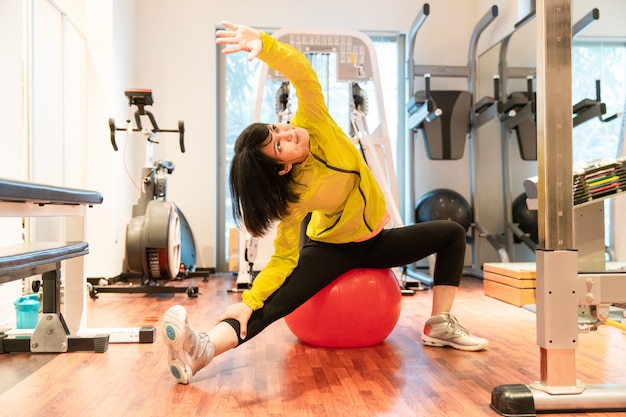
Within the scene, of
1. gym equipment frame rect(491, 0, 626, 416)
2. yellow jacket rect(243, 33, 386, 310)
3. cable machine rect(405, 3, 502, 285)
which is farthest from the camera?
cable machine rect(405, 3, 502, 285)

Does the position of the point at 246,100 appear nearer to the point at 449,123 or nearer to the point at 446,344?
the point at 449,123

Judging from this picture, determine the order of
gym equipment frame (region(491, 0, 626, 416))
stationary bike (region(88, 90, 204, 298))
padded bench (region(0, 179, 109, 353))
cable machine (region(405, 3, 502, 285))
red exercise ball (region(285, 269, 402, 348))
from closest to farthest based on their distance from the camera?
1. gym equipment frame (region(491, 0, 626, 416))
2. padded bench (region(0, 179, 109, 353))
3. red exercise ball (region(285, 269, 402, 348))
4. stationary bike (region(88, 90, 204, 298))
5. cable machine (region(405, 3, 502, 285))

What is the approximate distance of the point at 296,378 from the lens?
177 centimetres

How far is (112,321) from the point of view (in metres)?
2.78

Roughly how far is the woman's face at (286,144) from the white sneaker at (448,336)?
92cm

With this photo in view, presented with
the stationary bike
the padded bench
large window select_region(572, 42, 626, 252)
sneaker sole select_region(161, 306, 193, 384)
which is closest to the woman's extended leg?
sneaker sole select_region(161, 306, 193, 384)

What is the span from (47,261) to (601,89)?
387 centimetres

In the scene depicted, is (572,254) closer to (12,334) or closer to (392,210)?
(12,334)

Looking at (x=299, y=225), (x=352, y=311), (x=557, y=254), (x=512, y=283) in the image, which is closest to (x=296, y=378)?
(x=352, y=311)

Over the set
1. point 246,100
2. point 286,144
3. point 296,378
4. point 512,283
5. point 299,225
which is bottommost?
point 296,378

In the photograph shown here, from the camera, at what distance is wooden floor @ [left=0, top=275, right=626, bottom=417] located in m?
1.48

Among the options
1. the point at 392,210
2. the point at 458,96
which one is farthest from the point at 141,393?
the point at 458,96

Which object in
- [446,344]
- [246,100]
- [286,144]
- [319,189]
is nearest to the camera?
[286,144]

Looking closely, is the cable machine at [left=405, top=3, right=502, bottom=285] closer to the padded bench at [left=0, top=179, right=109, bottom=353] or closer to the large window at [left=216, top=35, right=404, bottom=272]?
the large window at [left=216, top=35, right=404, bottom=272]
